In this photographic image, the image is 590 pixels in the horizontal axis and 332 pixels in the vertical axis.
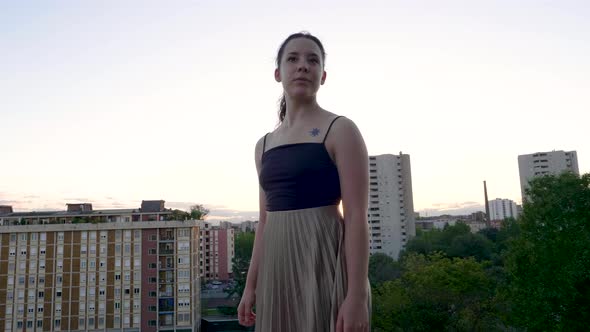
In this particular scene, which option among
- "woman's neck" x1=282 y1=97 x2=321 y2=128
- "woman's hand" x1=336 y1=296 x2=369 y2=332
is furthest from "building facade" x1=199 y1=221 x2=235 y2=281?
"woman's hand" x1=336 y1=296 x2=369 y2=332

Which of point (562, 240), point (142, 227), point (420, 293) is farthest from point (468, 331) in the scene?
point (142, 227)

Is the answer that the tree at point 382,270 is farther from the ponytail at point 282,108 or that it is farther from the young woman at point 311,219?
the young woman at point 311,219

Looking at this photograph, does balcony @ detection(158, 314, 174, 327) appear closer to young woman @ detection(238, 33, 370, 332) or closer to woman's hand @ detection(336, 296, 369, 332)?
young woman @ detection(238, 33, 370, 332)

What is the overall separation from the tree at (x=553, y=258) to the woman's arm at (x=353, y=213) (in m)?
14.0

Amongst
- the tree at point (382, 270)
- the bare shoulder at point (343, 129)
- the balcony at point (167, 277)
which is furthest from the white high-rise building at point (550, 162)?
the bare shoulder at point (343, 129)

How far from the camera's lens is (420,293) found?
66.1 feet

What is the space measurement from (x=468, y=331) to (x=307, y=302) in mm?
19087

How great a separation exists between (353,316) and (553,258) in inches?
583

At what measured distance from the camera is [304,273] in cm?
237

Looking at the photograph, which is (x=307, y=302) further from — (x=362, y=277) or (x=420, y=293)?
(x=420, y=293)

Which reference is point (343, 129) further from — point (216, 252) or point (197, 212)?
point (216, 252)

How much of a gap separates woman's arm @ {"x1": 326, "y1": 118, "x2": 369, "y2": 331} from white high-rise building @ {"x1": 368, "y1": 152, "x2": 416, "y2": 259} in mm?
63972

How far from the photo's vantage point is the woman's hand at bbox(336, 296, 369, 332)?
212 centimetres

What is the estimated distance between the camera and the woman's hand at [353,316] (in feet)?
6.95
